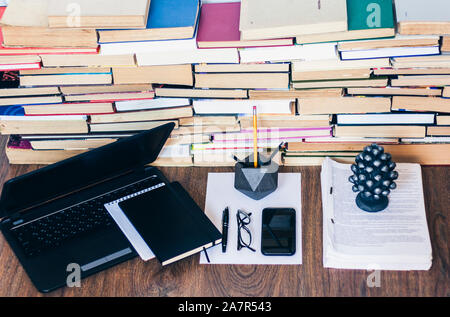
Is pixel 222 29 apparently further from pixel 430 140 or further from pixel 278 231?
pixel 430 140

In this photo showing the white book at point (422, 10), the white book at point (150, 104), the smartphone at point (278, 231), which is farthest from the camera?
the white book at point (150, 104)

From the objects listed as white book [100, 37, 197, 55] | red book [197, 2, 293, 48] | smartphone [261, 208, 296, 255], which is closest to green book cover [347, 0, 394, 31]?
red book [197, 2, 293, 48]

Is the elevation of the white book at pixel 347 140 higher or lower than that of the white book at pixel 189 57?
lower

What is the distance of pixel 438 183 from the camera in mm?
1438

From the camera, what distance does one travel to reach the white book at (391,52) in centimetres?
125

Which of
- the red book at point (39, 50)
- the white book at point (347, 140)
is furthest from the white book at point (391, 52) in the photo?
the red book at point (39, 50)

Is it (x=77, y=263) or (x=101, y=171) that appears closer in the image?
(x=77, y=263)

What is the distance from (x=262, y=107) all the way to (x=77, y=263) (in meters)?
0.56

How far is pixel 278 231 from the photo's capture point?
1347 mm

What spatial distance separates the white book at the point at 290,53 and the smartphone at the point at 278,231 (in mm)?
359

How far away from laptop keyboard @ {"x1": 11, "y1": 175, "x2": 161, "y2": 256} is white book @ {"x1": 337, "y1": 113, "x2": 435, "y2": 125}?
0.56 m

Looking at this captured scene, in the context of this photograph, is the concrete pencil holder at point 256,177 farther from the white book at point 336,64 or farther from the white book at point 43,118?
the white book at point 43,118
